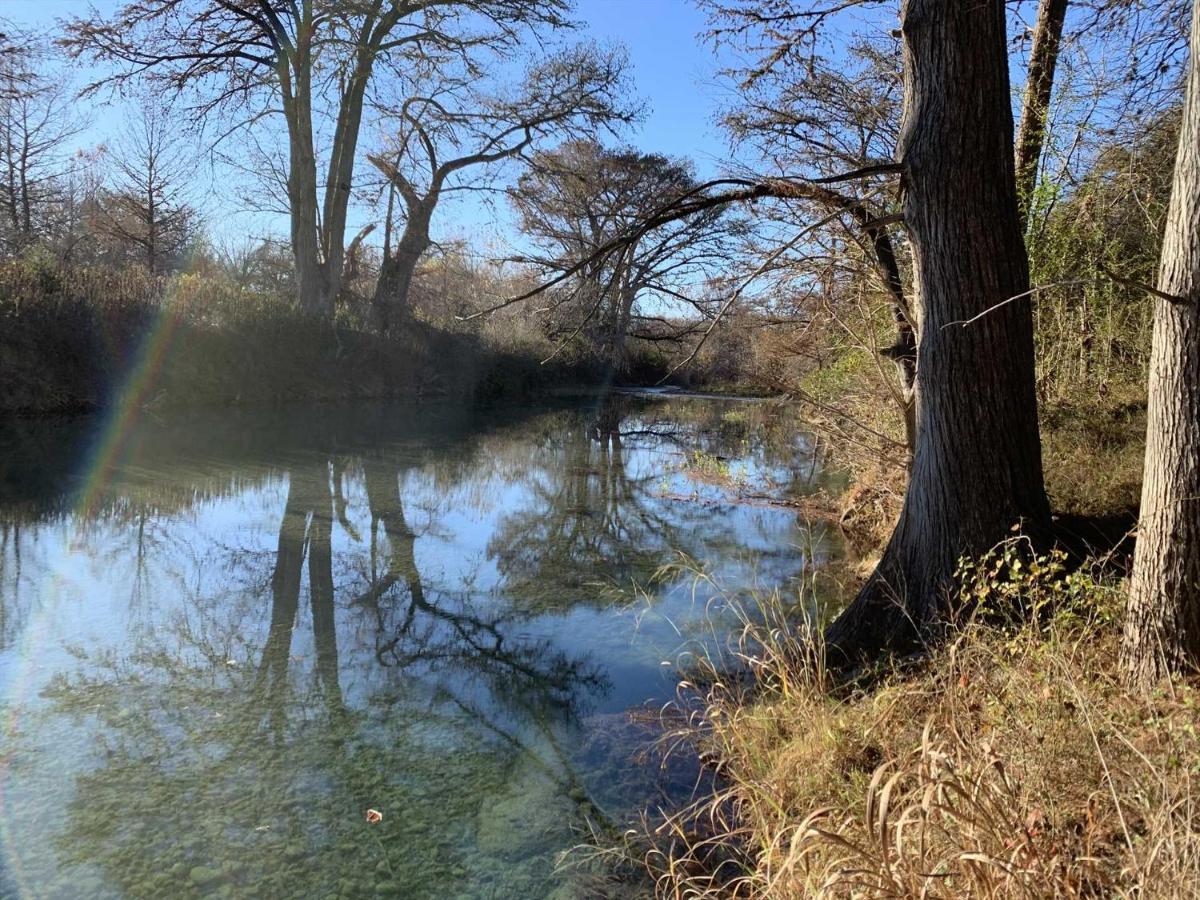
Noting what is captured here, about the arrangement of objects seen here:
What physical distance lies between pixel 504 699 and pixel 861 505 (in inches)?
196

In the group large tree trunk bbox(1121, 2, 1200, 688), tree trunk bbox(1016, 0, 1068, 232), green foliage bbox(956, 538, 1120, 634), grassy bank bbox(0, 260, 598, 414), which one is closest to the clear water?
green foliage bbox(956, 538, 1120, 634)

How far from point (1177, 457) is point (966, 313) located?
48.1 inches

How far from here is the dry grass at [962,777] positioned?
183 cm

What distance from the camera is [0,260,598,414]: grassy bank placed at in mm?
12680

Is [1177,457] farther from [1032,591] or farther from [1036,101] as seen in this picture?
[1036,101]

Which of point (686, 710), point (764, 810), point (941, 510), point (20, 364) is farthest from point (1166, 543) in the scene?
point (20, 364)

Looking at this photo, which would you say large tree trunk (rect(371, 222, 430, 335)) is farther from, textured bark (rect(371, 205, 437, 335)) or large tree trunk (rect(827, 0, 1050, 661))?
large tree trunk (rect(827, 0, 1050, 661))

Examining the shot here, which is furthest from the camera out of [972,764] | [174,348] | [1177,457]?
[174,348]

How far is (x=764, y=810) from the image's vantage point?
10.1 feet

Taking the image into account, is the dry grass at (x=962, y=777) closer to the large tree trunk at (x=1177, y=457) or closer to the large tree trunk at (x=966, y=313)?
the large tree trunk at (x=1177, y=457)

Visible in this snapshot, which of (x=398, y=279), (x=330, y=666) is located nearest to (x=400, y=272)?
(x=398, y=279)

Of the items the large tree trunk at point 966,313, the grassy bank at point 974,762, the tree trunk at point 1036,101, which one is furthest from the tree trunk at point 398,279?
the large tree trunk at point 966,313

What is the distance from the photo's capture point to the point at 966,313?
388 cm

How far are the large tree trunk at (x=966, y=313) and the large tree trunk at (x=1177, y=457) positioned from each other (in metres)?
0.90
